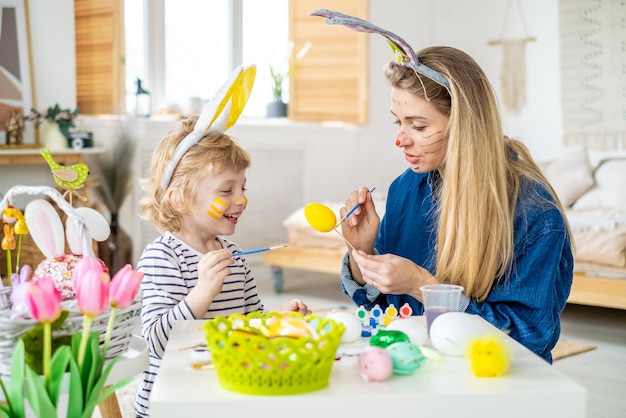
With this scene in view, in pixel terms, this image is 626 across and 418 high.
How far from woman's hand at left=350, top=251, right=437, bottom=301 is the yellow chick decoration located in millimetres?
497

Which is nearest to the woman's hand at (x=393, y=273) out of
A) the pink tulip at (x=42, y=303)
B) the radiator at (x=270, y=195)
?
the pink tulip at (x=42, y=303)

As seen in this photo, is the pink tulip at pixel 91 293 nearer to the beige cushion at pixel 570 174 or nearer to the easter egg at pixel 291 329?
the easter egg at pixel 291 329

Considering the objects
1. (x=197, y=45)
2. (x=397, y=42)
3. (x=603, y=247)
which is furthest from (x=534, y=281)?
(x=197, y=45)

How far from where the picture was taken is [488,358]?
1.18 metres

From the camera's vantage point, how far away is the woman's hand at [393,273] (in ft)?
5.52

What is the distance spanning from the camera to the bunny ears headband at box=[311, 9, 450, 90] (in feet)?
5.75

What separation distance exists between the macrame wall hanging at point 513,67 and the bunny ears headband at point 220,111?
472cm

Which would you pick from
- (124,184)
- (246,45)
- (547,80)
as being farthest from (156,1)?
(547,80)

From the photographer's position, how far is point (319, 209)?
1.97 m

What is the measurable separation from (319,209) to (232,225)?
0.71 ft

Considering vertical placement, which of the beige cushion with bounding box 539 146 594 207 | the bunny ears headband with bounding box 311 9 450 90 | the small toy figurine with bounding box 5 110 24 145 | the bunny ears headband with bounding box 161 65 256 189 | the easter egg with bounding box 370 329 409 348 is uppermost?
the bunny ears headband with bounding box 311 9 450 90

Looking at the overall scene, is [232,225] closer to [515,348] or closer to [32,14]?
[515,348]

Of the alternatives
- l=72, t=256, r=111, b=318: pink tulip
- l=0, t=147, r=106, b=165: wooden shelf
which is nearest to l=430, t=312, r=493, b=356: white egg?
l=72, t=256, r=111, b=318: pink tulip

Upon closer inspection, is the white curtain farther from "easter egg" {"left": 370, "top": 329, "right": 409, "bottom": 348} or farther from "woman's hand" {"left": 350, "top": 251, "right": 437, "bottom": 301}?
"easter egg" {"left": 370, "top": 329, "right": 409, "bottom": 348}
